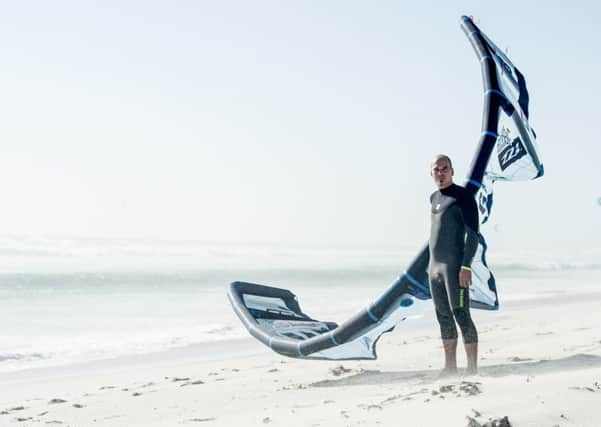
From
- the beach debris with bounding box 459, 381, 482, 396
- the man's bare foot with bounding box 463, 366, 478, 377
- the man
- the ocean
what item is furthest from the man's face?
the beach debris with bounding box 459, 381, 482, 396

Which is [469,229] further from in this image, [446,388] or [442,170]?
[446,388]

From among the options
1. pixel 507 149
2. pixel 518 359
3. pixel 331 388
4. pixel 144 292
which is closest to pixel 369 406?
pixel 331 388

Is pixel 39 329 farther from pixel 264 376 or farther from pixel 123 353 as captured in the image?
pixel 264 376

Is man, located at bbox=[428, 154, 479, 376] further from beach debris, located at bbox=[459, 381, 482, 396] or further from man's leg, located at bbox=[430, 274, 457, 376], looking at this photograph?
beach debris, located at bbox=[459, 381, 482, 396]

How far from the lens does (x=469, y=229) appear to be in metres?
4.93

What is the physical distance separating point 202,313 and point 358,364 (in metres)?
6.71

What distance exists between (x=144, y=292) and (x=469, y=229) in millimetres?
14063

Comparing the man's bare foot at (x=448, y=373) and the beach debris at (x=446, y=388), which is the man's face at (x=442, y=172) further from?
the beach debris at (x=446, y=388)

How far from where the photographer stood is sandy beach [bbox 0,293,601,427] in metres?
3.70

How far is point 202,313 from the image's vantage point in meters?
12.6

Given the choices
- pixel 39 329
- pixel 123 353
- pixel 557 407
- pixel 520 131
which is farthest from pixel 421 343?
pixel 39 329

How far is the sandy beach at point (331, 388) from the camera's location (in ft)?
12.1

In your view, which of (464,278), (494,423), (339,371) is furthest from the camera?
(339,371)

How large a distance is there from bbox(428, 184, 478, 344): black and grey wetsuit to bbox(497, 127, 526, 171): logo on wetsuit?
607 millimetres
